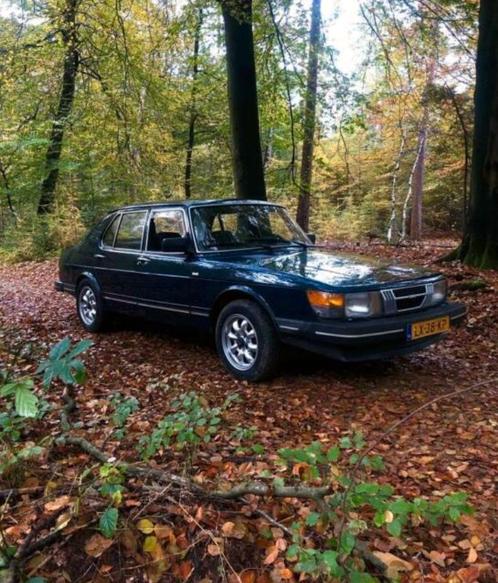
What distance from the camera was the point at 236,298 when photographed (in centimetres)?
482

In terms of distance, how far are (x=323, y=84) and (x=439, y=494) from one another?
408 inches

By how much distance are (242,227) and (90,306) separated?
2.60 metres

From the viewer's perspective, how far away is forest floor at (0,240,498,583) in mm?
2334

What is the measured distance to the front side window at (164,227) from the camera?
5566mm

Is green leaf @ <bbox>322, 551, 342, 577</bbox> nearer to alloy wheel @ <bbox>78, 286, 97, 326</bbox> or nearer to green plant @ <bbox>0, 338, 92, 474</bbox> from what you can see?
green plant @ <bbox>0, 338, 92, 474</bbox>

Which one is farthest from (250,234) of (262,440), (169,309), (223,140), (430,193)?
(430,193)

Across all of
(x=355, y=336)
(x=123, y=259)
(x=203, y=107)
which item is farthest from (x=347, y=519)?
(x=203, y=107)

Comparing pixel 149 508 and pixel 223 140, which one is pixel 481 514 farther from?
pixel 223 140

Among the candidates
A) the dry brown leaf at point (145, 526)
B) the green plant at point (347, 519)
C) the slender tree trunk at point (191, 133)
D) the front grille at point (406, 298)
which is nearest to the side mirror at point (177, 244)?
the front grille at point (406, 298)

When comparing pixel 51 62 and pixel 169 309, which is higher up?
pixel 51 62

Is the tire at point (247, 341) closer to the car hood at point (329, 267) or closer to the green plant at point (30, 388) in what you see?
the car hood at point (329, 267)

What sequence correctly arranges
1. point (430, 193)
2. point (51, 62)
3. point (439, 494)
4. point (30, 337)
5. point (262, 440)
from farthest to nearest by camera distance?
point (430, 193)
point (51, 62)
point (30, 337)
point (262, 440)
point (439, 494)

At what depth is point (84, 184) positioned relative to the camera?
695 inches

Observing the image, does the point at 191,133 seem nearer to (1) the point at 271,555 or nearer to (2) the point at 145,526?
(2) the point at 145,526
